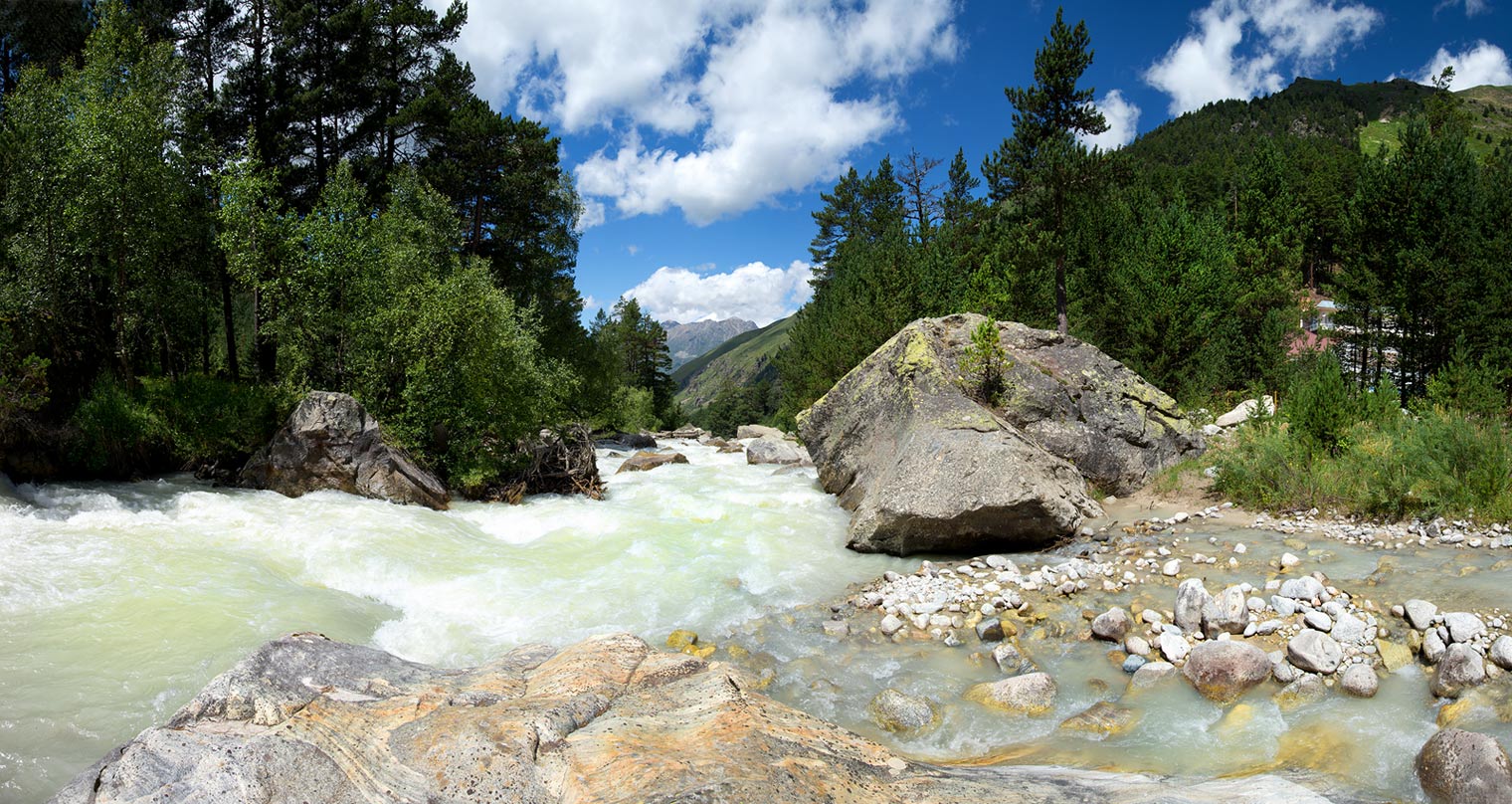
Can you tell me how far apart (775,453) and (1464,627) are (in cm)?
A: 2064

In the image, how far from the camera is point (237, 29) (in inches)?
906

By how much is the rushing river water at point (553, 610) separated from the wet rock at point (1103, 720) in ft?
0.36

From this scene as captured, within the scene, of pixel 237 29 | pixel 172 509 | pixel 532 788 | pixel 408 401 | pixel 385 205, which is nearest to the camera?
pixel 532 788

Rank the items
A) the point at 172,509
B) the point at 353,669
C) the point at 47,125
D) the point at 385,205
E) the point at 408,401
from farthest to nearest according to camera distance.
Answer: the point at 385,205, the point at 408,401, the point at 47,125, the point at 172,509, the point at 353,669

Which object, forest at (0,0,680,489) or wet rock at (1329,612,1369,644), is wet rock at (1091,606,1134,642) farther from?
forest at (0,0,680,489)

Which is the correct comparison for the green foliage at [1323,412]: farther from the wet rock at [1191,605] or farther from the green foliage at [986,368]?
the wet rock at [1191,605]

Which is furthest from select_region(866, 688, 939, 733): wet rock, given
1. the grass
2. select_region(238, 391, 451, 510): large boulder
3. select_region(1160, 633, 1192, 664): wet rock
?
select_region(238, 391, 451, 510): large boulder

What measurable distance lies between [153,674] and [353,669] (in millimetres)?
3287

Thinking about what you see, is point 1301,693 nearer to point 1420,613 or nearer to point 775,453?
point 1420,613

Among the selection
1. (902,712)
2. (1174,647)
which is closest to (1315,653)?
(1174,647)

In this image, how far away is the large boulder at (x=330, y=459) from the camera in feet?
47.8

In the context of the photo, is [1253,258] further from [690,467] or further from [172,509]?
[172,509]

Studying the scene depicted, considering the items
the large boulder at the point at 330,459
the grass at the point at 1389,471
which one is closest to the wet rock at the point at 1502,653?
the grass at the point at 1389,471

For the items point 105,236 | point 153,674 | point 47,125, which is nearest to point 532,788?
point 153,674
